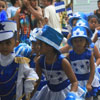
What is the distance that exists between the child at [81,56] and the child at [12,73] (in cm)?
138

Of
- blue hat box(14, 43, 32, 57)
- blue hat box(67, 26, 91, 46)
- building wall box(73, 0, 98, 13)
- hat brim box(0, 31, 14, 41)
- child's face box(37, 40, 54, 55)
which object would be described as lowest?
building wall box(73, 0, 98, 13)

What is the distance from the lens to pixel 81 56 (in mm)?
4785

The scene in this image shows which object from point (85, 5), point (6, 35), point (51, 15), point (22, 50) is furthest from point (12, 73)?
point (85, 5)

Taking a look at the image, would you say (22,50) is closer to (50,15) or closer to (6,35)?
(6,35)

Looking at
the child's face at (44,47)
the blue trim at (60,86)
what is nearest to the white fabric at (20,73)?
the child's face at (44,47)

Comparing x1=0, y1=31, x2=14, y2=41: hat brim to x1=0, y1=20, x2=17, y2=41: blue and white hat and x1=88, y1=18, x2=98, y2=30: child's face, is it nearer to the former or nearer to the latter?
x1=0, y1=20, x2=17, y2=41: blue and white hat

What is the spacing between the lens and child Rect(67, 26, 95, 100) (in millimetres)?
4715

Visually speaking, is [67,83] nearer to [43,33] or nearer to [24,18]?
[43,33]

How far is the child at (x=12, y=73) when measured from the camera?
3553mm

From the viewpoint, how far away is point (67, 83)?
416 cm

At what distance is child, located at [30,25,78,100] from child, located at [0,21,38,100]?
0.42m

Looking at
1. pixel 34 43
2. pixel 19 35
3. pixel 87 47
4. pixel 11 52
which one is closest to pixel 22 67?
pixel 11 52

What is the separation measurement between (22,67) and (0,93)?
452 millimetres

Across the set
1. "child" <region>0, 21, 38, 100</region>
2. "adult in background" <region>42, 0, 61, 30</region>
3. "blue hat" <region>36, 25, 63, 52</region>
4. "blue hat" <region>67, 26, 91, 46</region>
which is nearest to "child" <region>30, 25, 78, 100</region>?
"blue hat" <region>36, 25, 63, 52</region>
